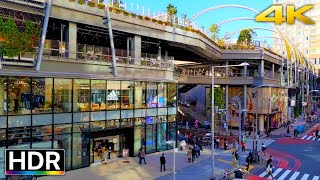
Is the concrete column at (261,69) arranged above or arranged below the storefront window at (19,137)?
above

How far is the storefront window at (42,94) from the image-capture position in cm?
2734

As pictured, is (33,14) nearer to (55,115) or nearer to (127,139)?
(55,115)

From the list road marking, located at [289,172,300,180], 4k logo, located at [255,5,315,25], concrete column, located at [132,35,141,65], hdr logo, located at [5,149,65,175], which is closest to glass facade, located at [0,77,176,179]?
concrete column, located at [132,35,141,65]

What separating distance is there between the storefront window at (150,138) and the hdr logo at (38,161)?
1213 inches

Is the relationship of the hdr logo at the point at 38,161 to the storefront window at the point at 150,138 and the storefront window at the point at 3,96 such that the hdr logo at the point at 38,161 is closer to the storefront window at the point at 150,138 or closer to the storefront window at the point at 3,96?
the storefront window at the point at 3,96

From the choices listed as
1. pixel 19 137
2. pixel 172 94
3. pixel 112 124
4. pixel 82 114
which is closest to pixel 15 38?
pixel 19 137

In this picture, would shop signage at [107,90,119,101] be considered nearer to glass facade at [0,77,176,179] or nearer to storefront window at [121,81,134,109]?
glass facade at [0,77,176,179]

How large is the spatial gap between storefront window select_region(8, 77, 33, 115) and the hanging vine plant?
2.03 m

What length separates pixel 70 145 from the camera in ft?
98.4

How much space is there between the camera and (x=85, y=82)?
3138 centimetres

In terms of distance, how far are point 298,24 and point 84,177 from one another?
153 metres

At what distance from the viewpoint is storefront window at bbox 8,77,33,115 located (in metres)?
25.9

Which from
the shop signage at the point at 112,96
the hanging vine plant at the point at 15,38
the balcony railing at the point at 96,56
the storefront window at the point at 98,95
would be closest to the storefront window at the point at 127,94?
the shop signage at the point at 112,96

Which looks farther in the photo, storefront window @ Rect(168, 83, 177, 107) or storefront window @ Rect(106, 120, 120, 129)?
storefront window @ Rect(168, 83, 177, 107)
